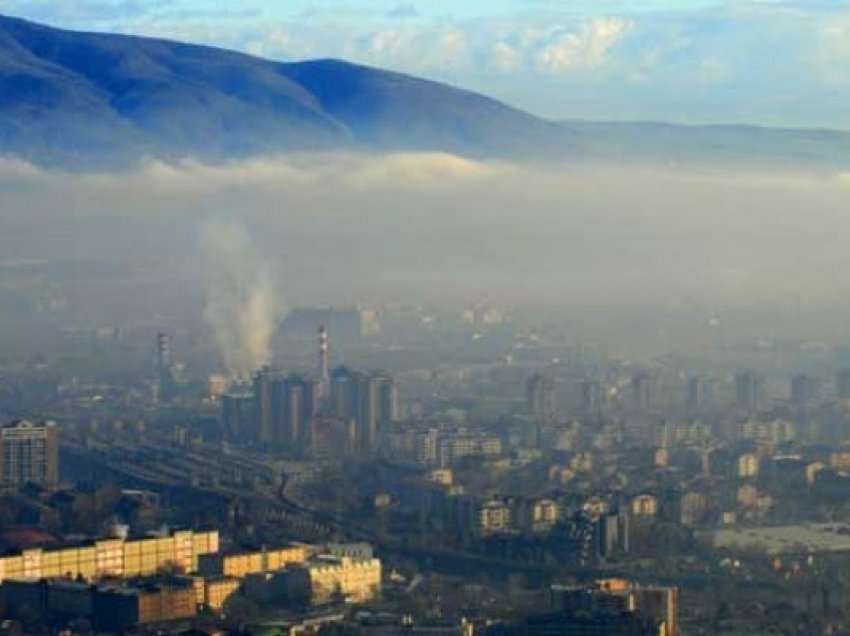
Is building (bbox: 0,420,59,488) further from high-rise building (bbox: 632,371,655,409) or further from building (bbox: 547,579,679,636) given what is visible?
building (bbox: 547,579,679,636)

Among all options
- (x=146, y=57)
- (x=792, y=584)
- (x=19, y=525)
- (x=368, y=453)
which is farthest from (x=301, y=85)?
(x=792, y=584)

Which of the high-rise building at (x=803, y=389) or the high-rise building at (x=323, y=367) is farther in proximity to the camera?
the high-rise building at (x=323, y=367)

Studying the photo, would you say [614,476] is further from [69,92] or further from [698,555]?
[69,92]

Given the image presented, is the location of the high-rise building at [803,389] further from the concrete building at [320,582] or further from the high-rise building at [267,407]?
the concrete building at [320,582]

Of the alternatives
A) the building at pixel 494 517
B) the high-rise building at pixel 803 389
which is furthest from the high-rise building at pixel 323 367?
the building at pixel 494 517

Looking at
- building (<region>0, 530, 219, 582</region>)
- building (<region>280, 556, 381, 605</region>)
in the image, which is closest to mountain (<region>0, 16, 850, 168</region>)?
building (<region>0, 530, 219, 582</region>)
